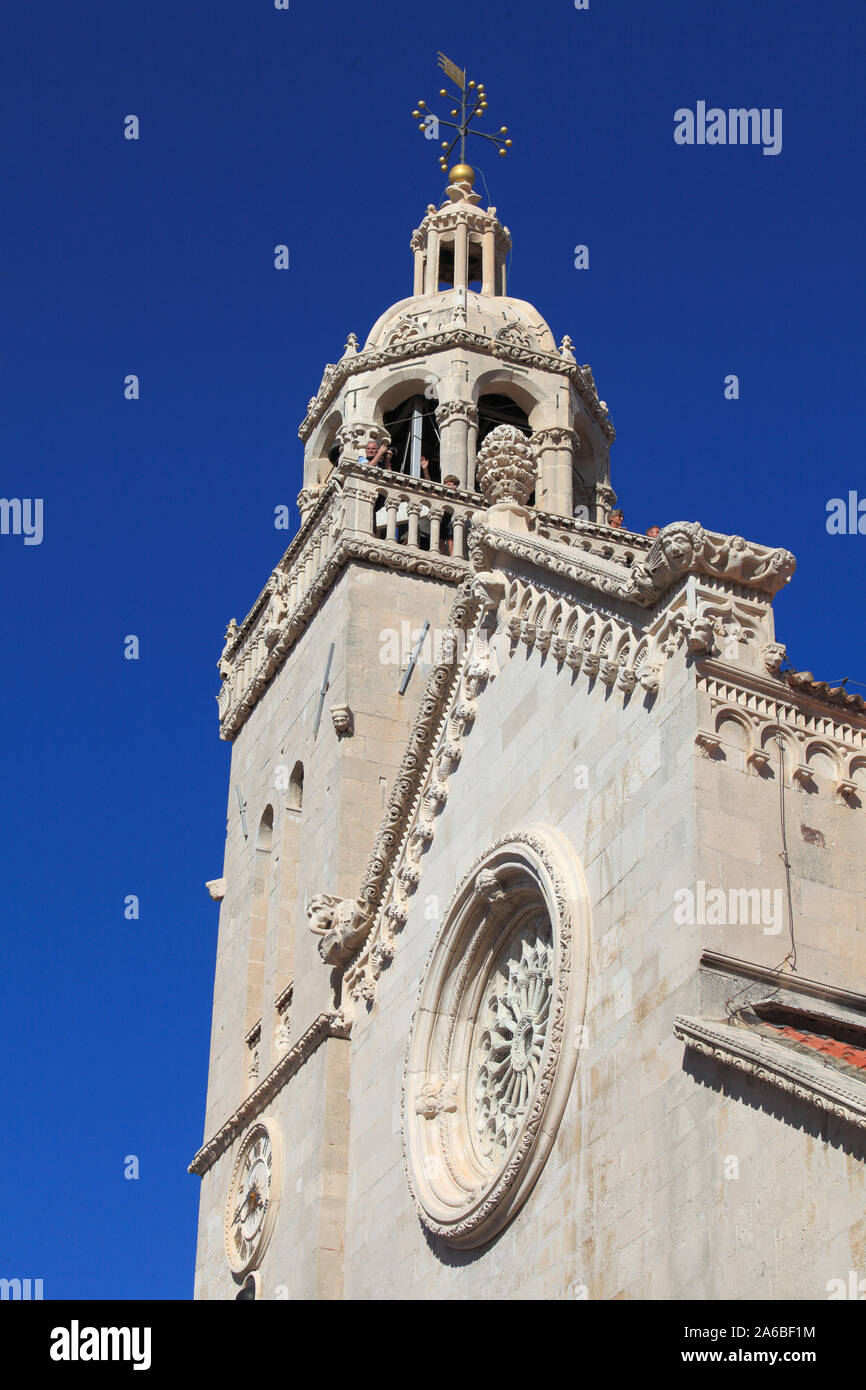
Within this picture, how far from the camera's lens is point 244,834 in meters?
31.5

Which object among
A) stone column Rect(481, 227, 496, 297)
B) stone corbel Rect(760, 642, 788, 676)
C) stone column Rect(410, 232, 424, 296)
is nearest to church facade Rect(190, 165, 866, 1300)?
stone corbel Rect(760, 642, 788, 676)

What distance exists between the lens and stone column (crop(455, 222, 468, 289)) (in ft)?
118

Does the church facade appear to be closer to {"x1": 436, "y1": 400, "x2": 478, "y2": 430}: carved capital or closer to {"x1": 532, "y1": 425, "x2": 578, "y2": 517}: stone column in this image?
{"x1": 532, "y1": 425, "x2": 578, "y2": 517}: stone column

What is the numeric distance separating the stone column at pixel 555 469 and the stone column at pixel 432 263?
4313mm

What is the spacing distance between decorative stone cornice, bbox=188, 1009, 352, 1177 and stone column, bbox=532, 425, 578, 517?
10183 mm

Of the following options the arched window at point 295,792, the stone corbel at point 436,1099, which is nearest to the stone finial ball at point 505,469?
the arched window at point 295,792

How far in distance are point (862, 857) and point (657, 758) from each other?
1.97m

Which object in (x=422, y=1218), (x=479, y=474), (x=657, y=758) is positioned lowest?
(x=422, y=1218)

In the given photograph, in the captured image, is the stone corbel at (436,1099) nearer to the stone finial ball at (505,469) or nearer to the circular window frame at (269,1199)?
the circular window frame at (269,1199)

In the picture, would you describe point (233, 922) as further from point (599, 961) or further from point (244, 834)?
point (599, 961)

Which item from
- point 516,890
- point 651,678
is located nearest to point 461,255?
point 516,890

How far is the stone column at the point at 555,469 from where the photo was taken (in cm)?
3231

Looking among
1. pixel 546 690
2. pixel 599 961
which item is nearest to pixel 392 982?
pixel 546 690
